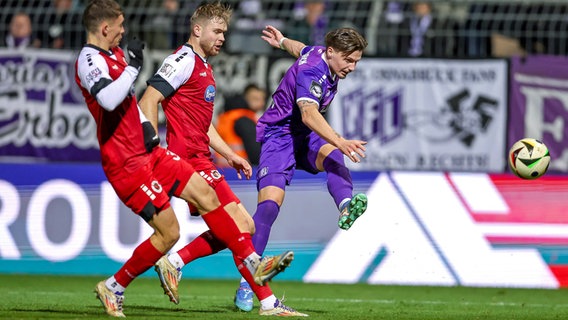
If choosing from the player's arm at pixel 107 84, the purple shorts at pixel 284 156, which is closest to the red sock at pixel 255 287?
the purple shorts at pixel 284 156

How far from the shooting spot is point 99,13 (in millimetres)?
8336

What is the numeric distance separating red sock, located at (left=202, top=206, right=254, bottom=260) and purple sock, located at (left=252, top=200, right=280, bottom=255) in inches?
40.2

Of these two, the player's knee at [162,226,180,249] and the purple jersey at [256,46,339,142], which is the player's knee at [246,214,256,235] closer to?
the player's knee at [162,226,180,249]

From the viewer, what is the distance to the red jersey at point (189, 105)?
9359 mm

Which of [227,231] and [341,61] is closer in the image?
[227,231]

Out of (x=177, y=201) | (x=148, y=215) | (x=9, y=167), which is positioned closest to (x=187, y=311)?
(x=148, y=215)

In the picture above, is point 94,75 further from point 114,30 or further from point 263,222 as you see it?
point 263,222

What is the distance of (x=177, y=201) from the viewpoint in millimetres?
13258

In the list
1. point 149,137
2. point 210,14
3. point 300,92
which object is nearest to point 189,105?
point 210,14

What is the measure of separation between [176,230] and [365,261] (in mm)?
5009

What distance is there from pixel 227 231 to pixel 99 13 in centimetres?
186

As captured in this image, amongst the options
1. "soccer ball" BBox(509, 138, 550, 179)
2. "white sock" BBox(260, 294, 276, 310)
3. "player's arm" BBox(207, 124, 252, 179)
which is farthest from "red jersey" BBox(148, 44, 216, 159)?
"soccer ball" BBox(509, 138, 550, 179)

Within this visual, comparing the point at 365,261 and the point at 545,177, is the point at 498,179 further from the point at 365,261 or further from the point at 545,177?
the point at 365,261

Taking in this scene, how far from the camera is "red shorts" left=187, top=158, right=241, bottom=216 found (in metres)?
9.02
